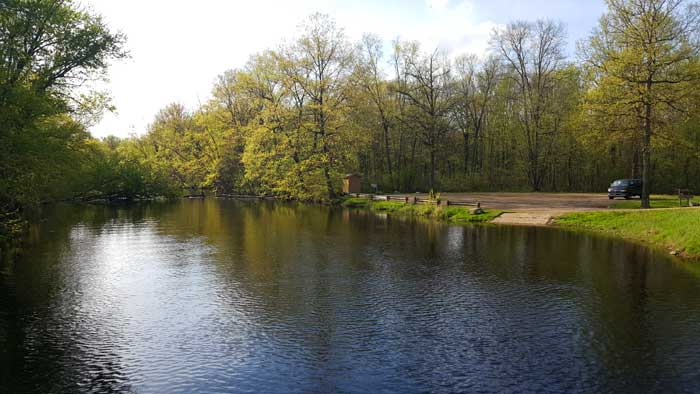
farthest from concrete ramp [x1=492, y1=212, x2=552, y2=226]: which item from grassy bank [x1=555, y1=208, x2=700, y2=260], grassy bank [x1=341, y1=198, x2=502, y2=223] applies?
grassy bank [x1=555, y1=208, x2=700, y2=260]

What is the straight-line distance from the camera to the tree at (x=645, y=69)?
32.1 metres

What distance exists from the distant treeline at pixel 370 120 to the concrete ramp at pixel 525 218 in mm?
6826

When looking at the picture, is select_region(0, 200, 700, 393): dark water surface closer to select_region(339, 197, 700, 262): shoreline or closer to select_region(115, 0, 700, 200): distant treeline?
select_region(339, 197, 700, 262): shoreline

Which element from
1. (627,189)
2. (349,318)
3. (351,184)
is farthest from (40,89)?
(627,189)

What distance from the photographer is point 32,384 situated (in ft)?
32.1

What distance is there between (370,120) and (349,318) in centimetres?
5429

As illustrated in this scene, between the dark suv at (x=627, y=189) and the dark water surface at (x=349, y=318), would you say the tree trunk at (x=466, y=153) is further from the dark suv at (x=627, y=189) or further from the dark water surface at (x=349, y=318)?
the dark water surface at (x=349, y=318)

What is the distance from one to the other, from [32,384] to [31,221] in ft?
105

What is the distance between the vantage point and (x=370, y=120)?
6638 centimetres

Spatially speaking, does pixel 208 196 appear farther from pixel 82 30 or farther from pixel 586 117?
pixel 586 117

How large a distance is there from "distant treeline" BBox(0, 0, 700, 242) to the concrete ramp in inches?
269

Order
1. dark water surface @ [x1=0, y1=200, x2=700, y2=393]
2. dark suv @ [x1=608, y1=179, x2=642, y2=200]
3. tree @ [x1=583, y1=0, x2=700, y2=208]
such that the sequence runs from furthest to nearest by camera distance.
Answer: dark suv @ [x1=608, y1=179, x2=642, y2=200] → tree @ [x1=583, y1=0, x2=700, y2=208] → dark water surface @ [x1=0, y1=200, x2=700, y2=393]

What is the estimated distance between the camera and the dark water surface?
10094 millimetres

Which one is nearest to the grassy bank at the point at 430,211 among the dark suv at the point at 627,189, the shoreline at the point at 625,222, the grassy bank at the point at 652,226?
the shoreline at the point at 625,222
